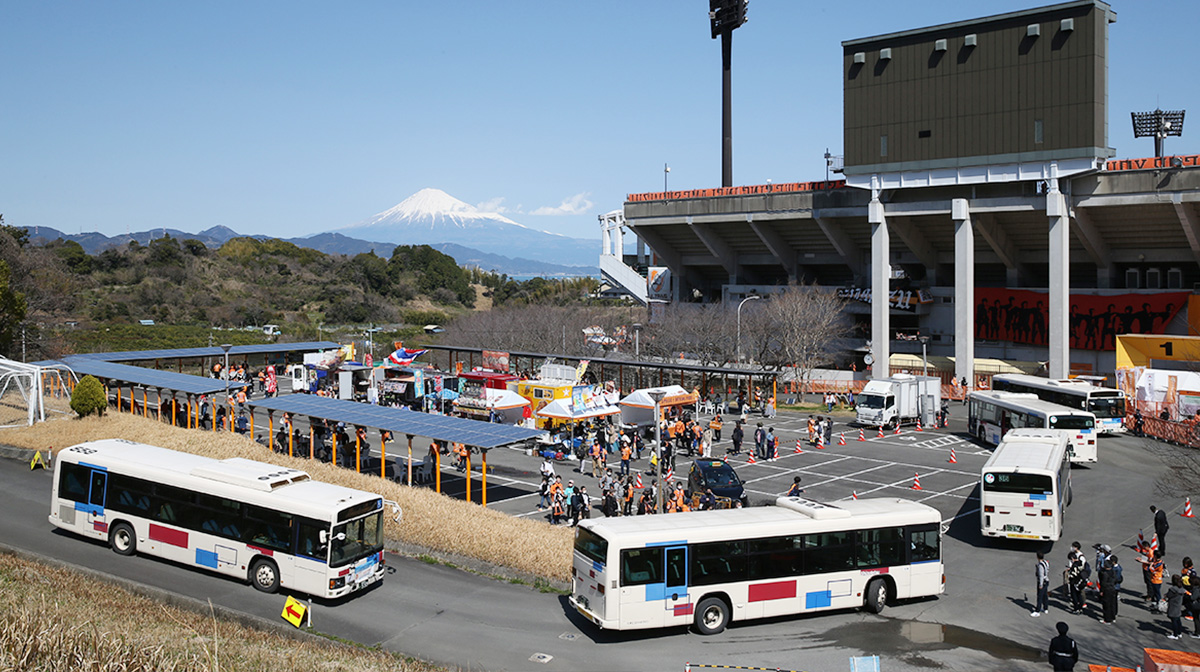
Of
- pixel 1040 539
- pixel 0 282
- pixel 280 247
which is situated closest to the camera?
pixel 1040 539

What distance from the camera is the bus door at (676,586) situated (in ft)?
48.9

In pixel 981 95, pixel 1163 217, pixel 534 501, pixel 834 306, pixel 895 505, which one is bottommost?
pixel 534 501

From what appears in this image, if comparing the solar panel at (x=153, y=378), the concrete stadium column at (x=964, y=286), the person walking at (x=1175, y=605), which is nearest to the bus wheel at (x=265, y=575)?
the person walking at (x=1175, y=605)

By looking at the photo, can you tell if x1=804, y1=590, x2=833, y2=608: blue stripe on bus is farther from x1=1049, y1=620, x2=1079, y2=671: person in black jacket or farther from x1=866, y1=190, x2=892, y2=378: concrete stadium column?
x1=866, y1=190, x2=892, y2=378: concrete stadium column

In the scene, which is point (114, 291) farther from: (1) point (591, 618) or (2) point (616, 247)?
(1) point (591, 618)

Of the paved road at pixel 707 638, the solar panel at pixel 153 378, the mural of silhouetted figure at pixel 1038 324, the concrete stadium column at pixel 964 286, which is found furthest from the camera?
the mural of silhouetted figure at pixel 1038 324

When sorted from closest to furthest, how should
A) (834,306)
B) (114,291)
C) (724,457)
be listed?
1. (724,457)
2. (834,306)
3. (114,291)

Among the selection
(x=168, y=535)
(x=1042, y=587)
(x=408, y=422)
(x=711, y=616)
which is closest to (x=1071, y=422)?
(x=1042, y=587)

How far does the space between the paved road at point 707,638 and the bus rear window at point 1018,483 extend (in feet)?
4.95

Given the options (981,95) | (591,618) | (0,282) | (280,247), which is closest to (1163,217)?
(981,95)

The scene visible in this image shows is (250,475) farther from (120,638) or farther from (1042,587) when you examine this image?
(1042,587)

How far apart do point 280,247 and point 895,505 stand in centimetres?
13602

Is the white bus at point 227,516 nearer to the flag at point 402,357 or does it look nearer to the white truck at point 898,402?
the flag at point 402,357

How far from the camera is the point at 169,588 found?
16797mm
